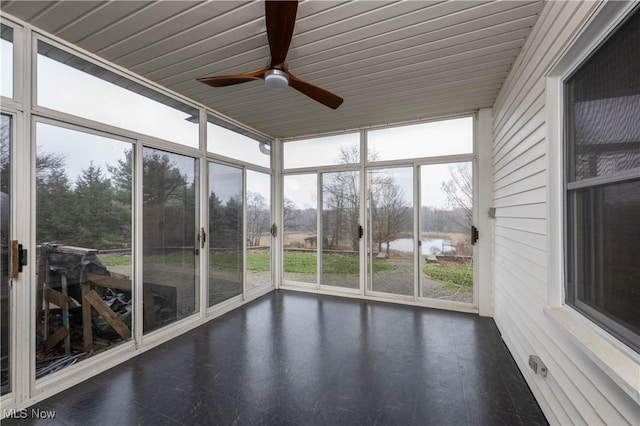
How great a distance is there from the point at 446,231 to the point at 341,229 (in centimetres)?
167

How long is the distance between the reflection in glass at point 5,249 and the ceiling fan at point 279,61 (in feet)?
4.74

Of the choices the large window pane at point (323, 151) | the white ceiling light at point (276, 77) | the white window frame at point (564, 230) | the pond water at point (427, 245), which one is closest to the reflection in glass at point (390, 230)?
the pond water at point (427, 245)

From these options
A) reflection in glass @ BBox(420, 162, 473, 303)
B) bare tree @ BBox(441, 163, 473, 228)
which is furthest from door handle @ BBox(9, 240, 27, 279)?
bare tree @ BBox(441, 163, 473, 228)

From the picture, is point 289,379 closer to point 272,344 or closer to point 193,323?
point 272,344

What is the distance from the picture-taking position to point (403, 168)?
14.1 ft

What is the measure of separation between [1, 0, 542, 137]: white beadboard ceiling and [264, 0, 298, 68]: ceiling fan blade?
0.29 m

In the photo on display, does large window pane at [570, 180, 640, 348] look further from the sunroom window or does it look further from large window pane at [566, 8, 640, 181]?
large window pane at [566, 8, 640, 181]

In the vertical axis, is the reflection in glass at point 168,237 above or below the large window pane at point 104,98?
below

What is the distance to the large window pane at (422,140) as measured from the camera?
394 centimetres

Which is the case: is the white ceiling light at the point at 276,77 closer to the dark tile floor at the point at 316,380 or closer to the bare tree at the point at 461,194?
the dark tile floor at the point at 316,380

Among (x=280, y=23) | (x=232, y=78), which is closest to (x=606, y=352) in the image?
(x=280, y=23)

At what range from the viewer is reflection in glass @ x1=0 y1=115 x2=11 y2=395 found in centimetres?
193

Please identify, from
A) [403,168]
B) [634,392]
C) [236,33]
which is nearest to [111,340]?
[236,33]

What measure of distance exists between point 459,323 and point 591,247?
2.32 meters
